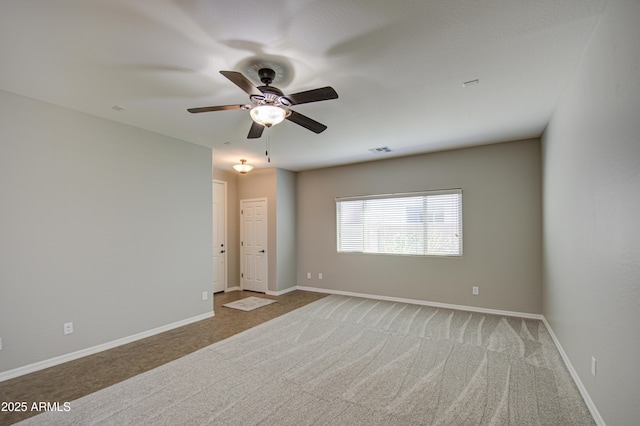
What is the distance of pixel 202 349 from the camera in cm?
348

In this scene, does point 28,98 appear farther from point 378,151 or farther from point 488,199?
point 488,199

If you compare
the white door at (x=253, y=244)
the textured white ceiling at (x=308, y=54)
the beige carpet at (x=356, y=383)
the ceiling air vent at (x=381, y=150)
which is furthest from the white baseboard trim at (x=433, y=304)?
the textured white ceiling at (x=308, y=54)

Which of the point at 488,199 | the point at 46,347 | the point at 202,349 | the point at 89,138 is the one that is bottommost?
the point at 202,349

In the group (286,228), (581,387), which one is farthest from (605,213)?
(286,228)

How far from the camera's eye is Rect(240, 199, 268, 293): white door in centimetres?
654

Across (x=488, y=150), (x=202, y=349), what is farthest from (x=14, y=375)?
(x=488, y=150)

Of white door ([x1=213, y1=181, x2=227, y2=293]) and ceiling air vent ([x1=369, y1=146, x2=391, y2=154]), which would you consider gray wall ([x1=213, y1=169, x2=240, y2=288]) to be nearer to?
white door ([x1=213, y1=181, x2=227, y2=293])

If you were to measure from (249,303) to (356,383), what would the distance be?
11.0 ft

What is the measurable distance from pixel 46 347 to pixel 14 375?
0.30 metres

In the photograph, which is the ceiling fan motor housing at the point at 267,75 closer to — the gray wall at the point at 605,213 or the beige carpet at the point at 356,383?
the gray wall at the point at 605,213

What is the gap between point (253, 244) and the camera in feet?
22.1

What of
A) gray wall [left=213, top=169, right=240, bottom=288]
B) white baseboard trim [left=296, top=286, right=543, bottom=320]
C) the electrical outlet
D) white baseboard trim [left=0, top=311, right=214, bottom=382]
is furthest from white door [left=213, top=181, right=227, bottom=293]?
the electrical outlet

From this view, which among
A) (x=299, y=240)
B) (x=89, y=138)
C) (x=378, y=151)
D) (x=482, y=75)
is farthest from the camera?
(x=299, y=240)

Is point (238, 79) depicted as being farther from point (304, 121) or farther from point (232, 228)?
point (232, 228)
